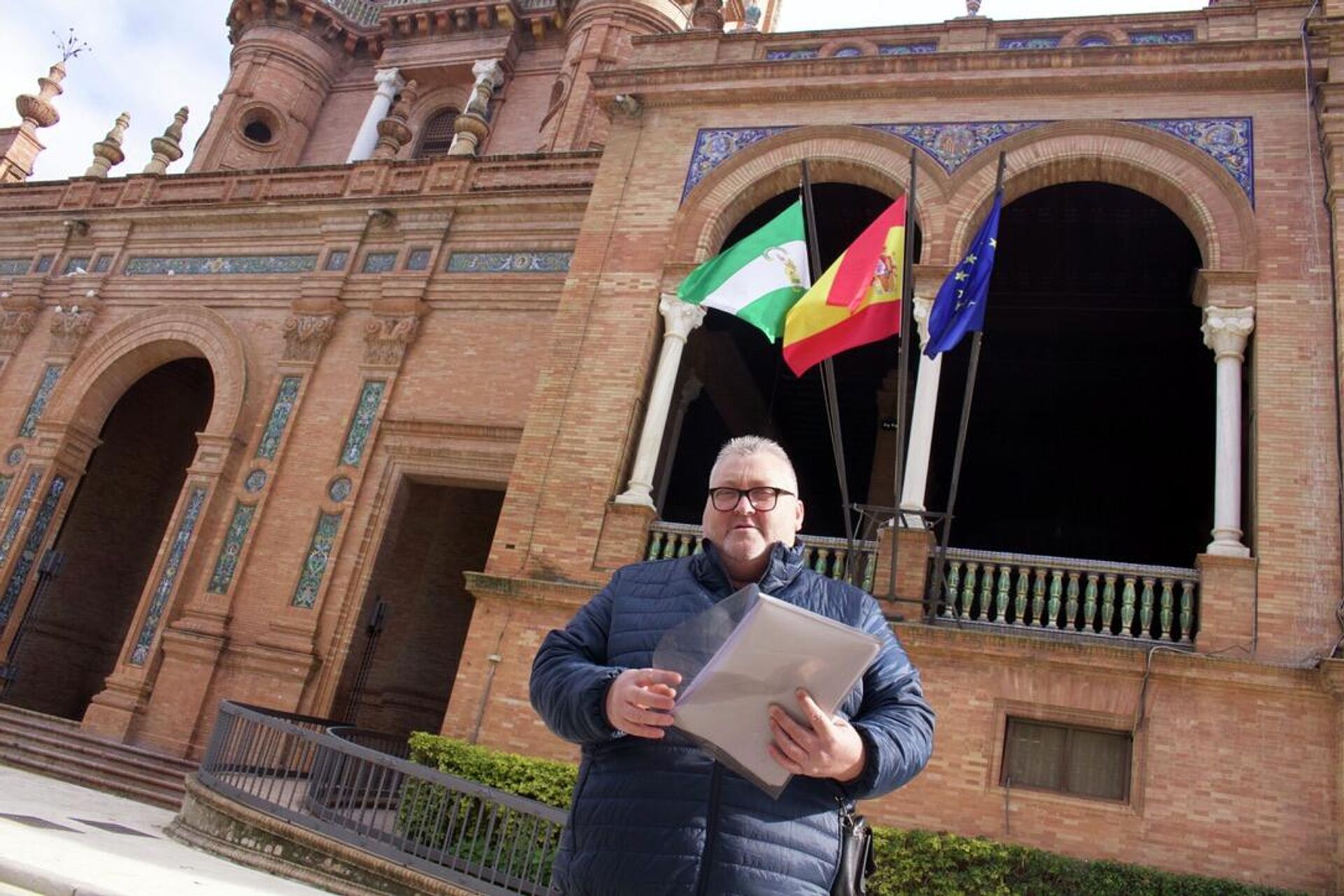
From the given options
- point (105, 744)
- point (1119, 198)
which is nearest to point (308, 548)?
point (105, 744)

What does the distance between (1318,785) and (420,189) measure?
42.7 ft

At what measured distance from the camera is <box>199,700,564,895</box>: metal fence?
25.2 ft

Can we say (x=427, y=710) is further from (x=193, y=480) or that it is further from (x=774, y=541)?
(x=774, y=541)

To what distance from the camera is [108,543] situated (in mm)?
17469

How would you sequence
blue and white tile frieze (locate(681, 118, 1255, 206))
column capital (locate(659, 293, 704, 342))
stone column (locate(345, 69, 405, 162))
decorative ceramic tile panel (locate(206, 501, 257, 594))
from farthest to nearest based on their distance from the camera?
stone column (locate(345, 69, 405, 162)) < decorative ceramic tile panel (locate(206, 501, 257, 594)) < column capital (locate(659, 293, 704, 342)) < blue and white tile frieze (locate(681, 118, 1255, 206))

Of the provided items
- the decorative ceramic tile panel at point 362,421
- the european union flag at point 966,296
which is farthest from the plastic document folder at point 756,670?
the decorative ceramic tile panel at point 362,421

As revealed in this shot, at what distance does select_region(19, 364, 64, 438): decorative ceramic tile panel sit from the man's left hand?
17.0 m

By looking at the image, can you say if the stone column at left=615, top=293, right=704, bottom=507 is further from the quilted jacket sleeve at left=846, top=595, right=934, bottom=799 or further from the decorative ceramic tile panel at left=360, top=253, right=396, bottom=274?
the quilted jacket sleeve at left=846, top=595, right=934, bottom=799

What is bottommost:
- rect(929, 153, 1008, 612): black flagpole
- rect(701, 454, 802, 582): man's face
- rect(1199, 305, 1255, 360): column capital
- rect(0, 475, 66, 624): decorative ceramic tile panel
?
rect(701, 454, 802, 582): man's face

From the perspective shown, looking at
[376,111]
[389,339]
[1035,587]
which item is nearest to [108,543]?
[389,339]

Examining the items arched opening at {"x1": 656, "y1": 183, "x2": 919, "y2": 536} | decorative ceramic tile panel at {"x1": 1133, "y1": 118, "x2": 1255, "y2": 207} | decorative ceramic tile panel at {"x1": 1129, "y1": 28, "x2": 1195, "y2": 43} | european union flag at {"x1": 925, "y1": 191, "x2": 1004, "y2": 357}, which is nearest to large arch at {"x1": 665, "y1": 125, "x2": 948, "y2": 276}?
arched opening at {"x1": 656, "y1": 183, "x2": 919, "y2": 536}

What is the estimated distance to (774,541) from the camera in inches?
100

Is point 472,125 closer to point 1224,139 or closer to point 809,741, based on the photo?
point 1224,139

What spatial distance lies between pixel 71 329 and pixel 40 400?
1.17m
